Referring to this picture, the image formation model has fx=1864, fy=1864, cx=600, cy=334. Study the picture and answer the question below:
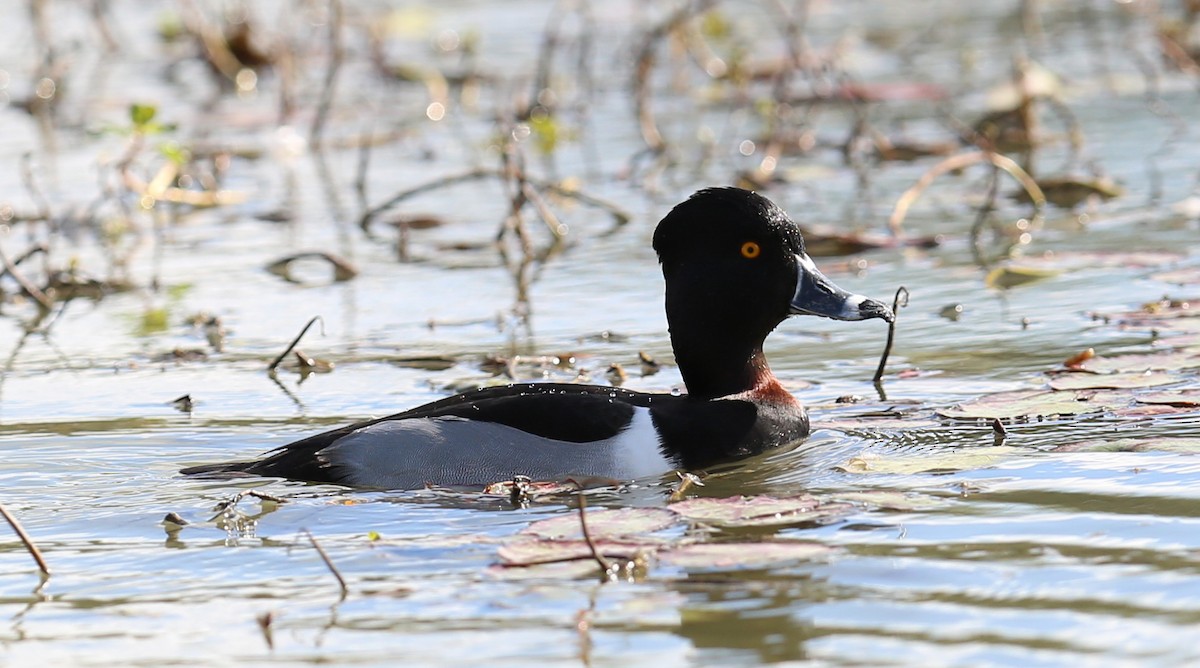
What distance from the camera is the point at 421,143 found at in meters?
14.0

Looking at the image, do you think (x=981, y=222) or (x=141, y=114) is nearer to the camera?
(x=141, y=114)

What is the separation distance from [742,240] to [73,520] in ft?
8.09

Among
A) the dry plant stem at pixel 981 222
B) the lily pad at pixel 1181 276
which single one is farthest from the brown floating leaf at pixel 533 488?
the dry plant stem at pixel 981 222

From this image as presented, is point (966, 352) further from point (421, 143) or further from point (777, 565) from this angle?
point (421, 143)

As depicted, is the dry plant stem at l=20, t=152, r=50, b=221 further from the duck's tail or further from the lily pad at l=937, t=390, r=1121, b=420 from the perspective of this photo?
the lily pad at l=937, t=390, r=1121, b=420

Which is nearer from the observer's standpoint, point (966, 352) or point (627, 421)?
point (627, 421)

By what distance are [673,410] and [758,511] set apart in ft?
3.00

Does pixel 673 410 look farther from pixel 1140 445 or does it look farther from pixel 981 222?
pixel 981 222

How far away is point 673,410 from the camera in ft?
20.6

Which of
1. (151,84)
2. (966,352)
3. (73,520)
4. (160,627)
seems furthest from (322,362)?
(151,84)

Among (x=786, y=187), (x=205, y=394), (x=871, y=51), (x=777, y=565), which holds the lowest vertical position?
(x=777, y=565)

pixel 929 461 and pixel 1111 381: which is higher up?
pixel 1111 381

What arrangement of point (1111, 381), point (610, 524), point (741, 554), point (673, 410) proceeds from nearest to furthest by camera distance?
1. point (741, 554)
2. point (610, 524)
3. point (673, 410)
4. point (1111, 381)

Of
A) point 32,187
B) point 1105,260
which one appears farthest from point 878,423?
point 32,187
